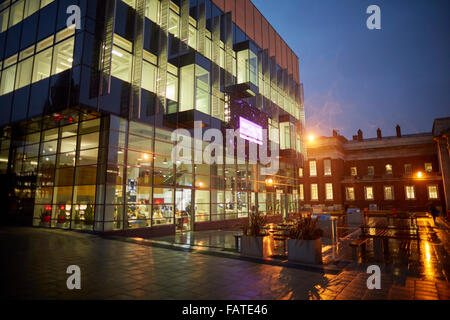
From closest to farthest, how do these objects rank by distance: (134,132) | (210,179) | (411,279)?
1. (411,279)
2. (134,132)
3. (210,179)

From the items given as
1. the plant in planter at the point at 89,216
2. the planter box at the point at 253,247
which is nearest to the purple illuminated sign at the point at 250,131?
the plant in planter at the point at 89,216

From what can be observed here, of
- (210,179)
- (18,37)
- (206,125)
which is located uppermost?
(18,37)

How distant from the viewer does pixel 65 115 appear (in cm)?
1623

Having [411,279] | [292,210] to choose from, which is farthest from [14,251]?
[292,210]

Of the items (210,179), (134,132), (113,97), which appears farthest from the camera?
(210,179)

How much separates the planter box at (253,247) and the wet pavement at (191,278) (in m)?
0.75

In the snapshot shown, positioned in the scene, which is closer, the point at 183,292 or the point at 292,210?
the point at 183,292

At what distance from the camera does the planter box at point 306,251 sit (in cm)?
834

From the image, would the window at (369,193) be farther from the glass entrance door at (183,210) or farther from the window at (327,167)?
the glass entrance door at (183,210)

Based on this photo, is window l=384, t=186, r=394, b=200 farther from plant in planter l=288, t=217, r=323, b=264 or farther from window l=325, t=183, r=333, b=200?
plant in planter l=288, t=217, r=323, b=264

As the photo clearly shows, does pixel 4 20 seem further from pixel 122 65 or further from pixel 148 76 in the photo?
pixel 148 76

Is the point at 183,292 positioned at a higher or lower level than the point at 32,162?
lower
